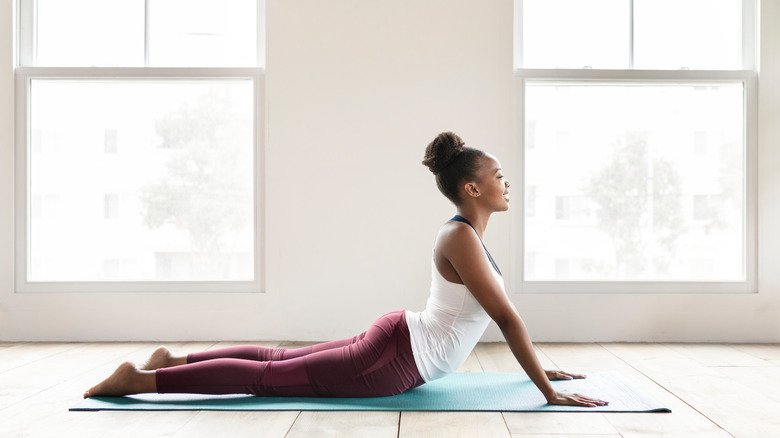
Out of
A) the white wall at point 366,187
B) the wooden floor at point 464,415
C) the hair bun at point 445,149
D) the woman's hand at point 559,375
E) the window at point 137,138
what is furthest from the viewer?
the window at point 137,138

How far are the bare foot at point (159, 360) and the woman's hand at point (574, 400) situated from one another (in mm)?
1247

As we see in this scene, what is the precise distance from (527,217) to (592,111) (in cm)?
66

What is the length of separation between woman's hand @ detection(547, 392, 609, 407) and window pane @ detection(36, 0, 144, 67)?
2786 millimetres

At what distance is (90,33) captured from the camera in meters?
3.84

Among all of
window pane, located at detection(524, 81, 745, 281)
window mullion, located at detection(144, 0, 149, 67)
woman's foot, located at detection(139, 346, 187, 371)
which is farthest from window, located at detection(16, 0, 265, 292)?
window pane, located at detection(524, 81, 745, 281)

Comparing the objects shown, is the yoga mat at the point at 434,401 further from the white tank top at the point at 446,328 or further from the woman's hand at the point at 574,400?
the white tank top at the point at 446,328

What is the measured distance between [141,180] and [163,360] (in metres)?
1.66

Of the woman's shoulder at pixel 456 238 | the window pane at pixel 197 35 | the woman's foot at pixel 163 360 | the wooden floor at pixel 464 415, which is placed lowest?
the wooden floor at pixel 464 415

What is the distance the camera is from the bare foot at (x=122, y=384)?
2.25 meters

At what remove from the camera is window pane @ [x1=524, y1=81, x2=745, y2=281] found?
3.78m

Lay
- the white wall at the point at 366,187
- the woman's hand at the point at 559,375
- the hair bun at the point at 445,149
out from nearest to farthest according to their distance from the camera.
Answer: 1. the hair bun at the point at 445,149
2. the woman's hand at the point at 559,375
3. the white wall at the point at 366,187

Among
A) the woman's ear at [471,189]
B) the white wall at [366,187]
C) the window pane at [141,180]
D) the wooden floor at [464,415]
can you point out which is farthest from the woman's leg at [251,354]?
the window pane at [141,180]

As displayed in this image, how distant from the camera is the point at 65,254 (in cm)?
382

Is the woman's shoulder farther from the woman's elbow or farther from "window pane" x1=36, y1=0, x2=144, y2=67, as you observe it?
"window pane" x1=36, y1=0, x2=144, y2=67
